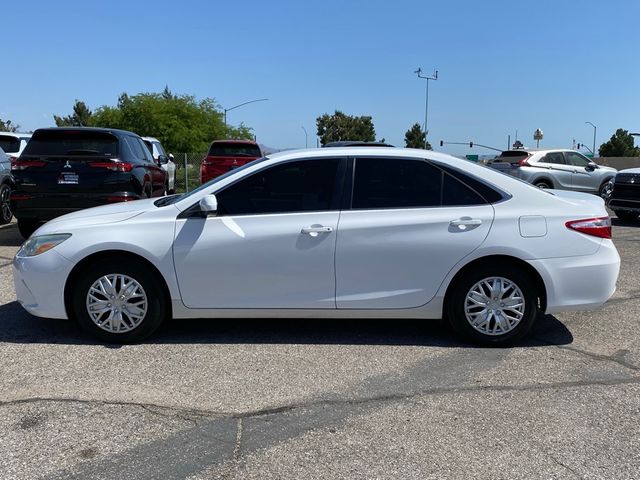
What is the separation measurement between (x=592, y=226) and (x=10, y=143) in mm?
15347

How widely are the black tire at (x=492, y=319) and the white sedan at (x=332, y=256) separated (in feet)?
0.04

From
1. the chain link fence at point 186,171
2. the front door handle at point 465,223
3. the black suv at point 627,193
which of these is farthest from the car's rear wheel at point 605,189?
the front door handle at point 465,223

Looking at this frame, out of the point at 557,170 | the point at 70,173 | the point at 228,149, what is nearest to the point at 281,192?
the point at 70,173

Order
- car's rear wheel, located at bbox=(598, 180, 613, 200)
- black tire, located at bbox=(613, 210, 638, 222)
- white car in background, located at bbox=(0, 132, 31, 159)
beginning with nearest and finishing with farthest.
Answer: black tire, located at bbox=(613, 210, 638, 222)
white car in background, located at bbox=(0, 132, 31, 159)
car's rear wheel, located at bbox=(598, 180, 613, 200)

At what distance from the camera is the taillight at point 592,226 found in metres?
4.73

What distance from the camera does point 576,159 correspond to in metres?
16.8

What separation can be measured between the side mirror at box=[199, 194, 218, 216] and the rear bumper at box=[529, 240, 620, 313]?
257 cm

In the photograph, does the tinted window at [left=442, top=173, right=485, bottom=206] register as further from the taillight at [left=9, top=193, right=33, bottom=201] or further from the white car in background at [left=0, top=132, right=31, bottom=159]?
the white car in background at [left=0, top=132, right=31, bottom=159]

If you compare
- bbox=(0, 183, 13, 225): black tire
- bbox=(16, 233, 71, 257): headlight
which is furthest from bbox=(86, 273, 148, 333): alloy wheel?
bbox=(0, 183, 13, 225): black tire

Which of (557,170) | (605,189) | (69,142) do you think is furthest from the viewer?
(605,189)

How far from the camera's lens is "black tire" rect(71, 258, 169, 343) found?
4.68 metres

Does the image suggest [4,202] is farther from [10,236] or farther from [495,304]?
[495,304]

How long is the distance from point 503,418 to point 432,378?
69cm

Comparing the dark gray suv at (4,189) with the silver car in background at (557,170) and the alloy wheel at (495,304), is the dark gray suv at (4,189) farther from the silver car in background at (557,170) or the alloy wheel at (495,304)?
the silver car in background at (557,170)
